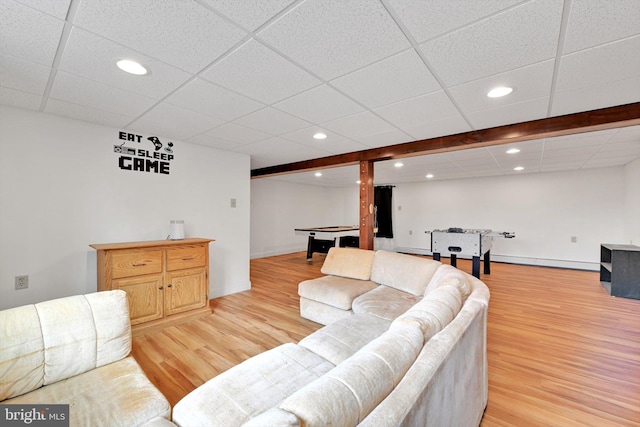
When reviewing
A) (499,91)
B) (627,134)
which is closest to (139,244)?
(499,91)

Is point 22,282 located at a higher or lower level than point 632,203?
lower

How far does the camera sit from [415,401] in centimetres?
84

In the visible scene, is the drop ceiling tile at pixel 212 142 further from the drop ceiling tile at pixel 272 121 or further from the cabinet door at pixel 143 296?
the cabinet door at pixel 143 296

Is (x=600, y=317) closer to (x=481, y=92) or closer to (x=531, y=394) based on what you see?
(x=531, y=394)

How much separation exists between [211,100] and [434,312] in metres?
2.29

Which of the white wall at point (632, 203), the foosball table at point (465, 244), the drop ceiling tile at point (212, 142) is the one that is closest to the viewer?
the drop ceiling tile at point (212, 142)

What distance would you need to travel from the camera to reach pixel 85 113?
8.57ft

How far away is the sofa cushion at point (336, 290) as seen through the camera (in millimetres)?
2730

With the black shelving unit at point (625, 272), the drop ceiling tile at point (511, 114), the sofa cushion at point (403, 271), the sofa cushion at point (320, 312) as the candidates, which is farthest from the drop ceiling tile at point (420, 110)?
the black shelving unit at point (625, 272)

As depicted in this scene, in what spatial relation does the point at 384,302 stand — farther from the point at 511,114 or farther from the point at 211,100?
the point at 211,100

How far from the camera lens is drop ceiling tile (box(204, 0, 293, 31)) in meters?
1.21

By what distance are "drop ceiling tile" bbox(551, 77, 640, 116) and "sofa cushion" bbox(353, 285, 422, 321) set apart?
215 cm

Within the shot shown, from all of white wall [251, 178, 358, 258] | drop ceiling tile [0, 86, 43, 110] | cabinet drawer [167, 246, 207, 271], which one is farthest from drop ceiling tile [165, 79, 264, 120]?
white wall [251, 178, 358, 258]

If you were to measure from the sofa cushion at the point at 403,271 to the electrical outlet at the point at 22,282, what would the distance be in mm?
3509
